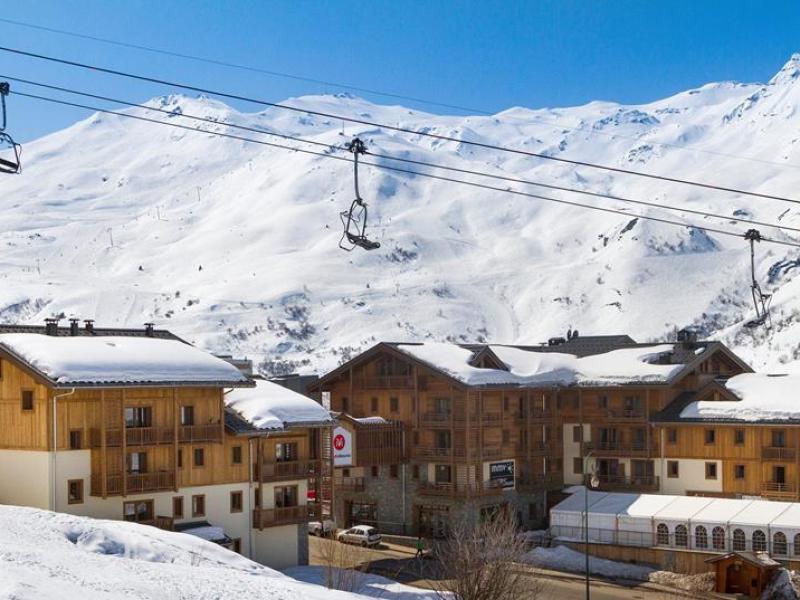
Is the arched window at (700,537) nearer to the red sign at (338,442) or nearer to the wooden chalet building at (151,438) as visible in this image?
the wooden chalet building at (151,438)

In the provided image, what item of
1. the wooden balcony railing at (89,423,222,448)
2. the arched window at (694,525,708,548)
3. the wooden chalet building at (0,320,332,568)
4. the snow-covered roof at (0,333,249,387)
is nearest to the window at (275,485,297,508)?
the wooden chalet building at (0,320,332,568)

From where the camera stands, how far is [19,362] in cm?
4766

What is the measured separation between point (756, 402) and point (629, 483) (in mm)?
9400

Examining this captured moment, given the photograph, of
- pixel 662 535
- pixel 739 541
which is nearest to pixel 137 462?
pixel 662 535

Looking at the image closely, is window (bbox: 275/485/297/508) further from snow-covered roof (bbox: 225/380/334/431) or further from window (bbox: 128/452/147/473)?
window (bbox: 128/452/147/473)

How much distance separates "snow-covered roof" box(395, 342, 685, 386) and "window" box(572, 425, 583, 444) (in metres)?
3.00

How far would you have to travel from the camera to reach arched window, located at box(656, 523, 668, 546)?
61125mm

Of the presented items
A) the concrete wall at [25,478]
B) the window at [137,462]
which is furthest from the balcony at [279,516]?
the concrete wall at [25,478]

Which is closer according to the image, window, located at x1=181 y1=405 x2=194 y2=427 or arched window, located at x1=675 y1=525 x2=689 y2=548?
→ window, located at x1=181 y1=405 x2=194 y2=427

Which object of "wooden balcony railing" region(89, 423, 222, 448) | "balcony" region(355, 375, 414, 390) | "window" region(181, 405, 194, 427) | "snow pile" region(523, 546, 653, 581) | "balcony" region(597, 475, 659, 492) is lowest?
"snow pile" region(523, 546, 653, 581)

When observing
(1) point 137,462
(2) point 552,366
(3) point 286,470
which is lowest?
(3) point 286,470

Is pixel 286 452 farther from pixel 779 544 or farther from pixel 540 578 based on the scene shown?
pixel 779 544

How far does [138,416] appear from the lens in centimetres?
5012

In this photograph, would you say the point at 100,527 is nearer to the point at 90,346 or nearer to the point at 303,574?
the point at 90,346
